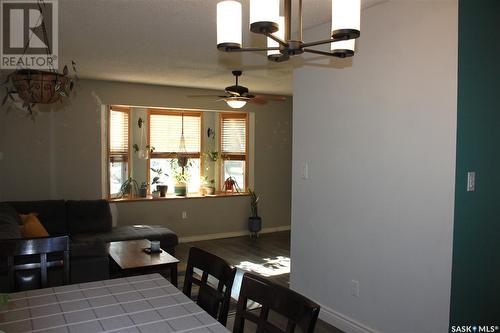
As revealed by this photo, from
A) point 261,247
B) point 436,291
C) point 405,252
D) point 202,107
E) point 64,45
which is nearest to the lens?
point 436,291

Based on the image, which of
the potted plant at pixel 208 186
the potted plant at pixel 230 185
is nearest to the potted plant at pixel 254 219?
the potted plant at pixel 230 185

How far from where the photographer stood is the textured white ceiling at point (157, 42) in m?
2.89

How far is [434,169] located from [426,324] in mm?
1008

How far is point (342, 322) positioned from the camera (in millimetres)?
3215

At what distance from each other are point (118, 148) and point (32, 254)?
15.0ft

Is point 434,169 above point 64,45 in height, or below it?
below

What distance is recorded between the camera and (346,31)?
1.49 m

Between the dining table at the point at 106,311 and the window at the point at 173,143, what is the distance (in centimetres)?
506

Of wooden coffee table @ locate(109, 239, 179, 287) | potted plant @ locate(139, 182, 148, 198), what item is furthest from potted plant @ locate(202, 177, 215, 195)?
wooden coffee table @ locate(109, 239, 179, 287)

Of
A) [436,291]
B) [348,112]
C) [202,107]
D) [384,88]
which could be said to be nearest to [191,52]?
[348,112]

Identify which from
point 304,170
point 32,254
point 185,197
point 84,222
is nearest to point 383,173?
point 304,170

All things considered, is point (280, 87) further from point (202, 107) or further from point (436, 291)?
point (436, 291)

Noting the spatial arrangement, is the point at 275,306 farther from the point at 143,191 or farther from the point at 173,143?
the point at 173,143

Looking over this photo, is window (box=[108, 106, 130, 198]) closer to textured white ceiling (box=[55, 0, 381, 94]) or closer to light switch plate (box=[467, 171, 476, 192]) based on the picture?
textured white ceiling (box=[55, 0, 381, 94])
